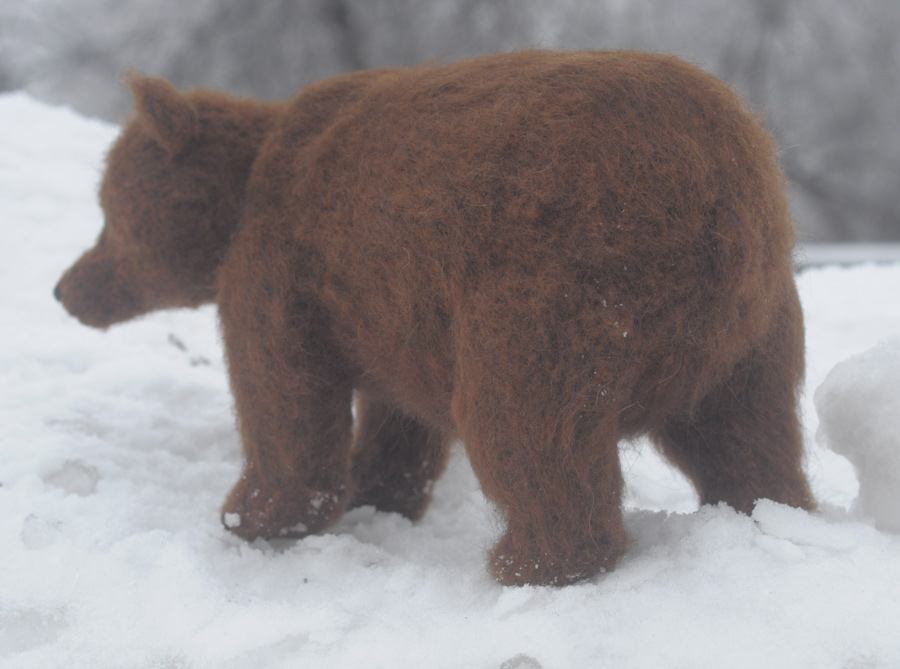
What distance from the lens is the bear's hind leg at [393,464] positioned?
1838mm

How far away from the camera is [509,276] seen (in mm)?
1101

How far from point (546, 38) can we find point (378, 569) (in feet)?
9.75

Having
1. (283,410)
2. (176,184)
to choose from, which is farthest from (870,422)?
(176,184)

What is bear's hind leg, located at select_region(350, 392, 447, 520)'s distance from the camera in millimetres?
1838

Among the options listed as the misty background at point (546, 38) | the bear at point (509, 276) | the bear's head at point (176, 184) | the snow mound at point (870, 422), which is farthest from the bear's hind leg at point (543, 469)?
the misty background at point (546, 38)

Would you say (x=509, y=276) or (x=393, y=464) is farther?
(x=393, y=464)

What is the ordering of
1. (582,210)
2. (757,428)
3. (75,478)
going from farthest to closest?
(75,478) < (757,428) < (582,210)

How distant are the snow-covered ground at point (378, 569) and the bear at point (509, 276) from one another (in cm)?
11

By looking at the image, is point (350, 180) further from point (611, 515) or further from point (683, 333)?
point (611, 515)

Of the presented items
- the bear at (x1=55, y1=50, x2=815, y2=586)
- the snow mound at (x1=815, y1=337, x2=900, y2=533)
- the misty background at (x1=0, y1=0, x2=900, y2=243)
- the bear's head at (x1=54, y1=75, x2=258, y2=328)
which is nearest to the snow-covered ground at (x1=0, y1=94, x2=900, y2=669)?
the snow mound at (x1=815, y1=337, x2=900, y2=533)

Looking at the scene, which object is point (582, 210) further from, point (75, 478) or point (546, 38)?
point (546, 38)

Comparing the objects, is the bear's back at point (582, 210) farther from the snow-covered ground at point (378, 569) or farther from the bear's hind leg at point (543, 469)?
the snow-covered ground at point (378, 569)

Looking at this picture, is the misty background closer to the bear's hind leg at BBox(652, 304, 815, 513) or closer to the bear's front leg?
the bear's front leg

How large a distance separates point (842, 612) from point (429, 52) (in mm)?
3985
